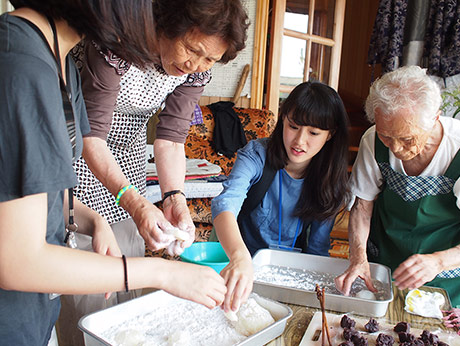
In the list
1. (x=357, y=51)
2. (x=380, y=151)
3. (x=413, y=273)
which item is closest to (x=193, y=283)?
(x=413, y=273)

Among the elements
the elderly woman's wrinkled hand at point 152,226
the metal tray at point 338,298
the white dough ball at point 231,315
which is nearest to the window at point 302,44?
the metal tray at point 338,298

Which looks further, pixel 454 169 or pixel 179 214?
pixel 454 169

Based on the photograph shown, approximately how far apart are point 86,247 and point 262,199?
0.74 metres

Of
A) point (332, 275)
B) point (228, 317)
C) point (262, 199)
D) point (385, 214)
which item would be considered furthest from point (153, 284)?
point (385, 214)

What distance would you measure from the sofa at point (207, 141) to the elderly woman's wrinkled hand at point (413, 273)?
223 cm

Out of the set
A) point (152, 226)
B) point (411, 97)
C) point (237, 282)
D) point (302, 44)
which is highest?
point (302, 44)

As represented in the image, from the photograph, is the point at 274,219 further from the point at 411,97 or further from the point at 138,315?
the point at 138,315

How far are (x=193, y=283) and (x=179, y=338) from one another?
30cm

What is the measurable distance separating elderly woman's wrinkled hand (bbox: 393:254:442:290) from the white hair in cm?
47

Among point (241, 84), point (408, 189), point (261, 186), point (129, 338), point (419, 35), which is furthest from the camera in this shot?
point (241, 84)

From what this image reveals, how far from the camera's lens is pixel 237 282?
110cm

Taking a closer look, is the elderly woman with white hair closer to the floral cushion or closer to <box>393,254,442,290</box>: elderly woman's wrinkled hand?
<box>393,254,442,290</box>: elderly woman's wrinkled hand

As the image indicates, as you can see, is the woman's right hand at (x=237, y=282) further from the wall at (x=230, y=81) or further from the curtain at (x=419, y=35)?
the wall at (x=230, y=81)

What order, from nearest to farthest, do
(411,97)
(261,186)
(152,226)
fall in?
(152,226) < (411,97) < (261,186)
